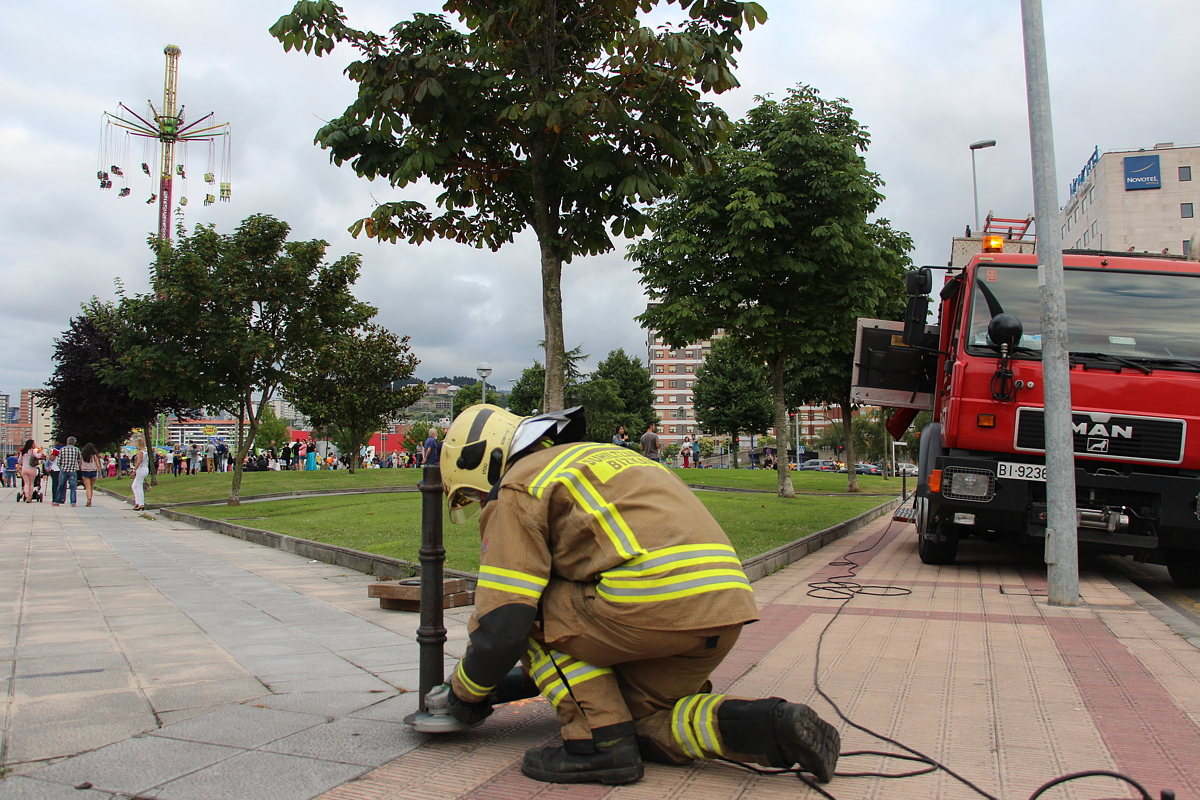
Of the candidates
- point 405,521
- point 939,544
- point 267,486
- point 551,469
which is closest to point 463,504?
point 551,469

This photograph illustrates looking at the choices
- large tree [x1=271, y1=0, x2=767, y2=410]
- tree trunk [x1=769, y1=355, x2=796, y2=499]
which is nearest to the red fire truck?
large tree [x1=271, y1=0, x2=767, y2=410]

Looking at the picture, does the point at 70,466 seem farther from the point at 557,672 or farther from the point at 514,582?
the point at 514,582

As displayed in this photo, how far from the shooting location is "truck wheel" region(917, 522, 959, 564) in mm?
9180

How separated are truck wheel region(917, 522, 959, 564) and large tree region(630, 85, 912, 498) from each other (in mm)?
7867

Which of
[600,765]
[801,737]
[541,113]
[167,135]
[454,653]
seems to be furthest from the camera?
[167,135]

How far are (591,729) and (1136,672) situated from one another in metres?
3.54

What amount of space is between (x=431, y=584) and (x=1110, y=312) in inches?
303

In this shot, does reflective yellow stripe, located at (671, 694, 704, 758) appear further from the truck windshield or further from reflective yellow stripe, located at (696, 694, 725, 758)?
the truck windshield

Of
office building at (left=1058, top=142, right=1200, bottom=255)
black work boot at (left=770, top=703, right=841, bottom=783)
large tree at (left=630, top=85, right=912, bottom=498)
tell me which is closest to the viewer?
black work boot at (left=770, top=703, right=841, bottom=783)

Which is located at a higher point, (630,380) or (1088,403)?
(630,380)

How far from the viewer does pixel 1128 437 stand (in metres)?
7.60

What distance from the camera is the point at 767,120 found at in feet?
59.1

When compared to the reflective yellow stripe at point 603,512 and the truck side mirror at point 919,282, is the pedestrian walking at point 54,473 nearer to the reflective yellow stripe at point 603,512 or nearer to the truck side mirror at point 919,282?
the truck side mirror at point 919,282

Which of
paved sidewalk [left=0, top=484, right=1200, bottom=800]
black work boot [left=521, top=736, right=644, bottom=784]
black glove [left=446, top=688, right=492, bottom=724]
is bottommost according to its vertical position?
paved sidewalk [left=0, top=484, right=1200, bottom=800]
